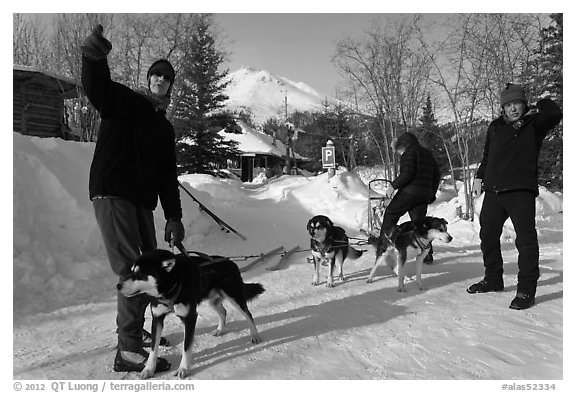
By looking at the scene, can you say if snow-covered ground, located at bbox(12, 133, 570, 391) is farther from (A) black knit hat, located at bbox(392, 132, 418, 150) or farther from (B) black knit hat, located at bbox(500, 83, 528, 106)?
(B) black knit hat, located at bbox(500, 83, 528, 106)

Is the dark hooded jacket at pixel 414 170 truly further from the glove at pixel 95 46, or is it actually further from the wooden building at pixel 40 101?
the wooden building at pixel 40 101

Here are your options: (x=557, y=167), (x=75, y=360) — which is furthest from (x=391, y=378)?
(x=557, y=167)

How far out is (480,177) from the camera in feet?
15.2

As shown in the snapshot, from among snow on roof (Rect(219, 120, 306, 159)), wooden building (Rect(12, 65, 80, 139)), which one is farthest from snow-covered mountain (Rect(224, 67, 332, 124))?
wooden building (Rect(12, 65, 80, 139))

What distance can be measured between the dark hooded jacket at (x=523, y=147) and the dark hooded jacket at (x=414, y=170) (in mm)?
1172

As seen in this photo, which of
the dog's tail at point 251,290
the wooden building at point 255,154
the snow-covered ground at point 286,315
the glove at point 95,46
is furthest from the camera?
the wooden building at point 255,154

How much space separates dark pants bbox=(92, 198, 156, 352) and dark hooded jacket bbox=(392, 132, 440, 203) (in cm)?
372

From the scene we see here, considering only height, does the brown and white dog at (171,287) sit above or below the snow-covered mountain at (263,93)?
below

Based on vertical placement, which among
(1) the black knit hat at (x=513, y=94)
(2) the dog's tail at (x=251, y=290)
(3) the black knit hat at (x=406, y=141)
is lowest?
(2) the dog's tail at (x=251, y=290)

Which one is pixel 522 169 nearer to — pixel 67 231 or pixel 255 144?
pixel 67 231

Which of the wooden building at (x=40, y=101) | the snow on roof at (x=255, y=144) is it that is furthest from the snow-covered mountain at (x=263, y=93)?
the wooden building at (x=40, y=101)

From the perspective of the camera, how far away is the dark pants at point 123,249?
102 inches

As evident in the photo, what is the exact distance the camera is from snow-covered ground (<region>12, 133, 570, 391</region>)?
266cm

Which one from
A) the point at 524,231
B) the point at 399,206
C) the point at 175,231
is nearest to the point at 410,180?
the point at 399,206
